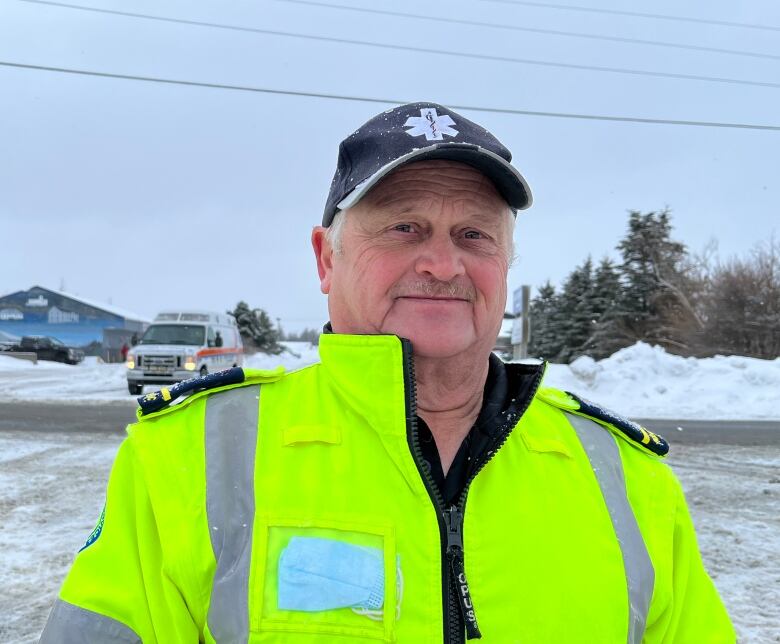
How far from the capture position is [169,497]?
1.25 m

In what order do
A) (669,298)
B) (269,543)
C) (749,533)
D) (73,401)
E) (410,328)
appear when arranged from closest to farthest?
(269,543) → (410,328) → (749,533) → (73,401) → (669,298)

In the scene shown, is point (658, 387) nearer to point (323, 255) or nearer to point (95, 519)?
point (95, 519)

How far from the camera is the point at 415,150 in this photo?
147 centimetres

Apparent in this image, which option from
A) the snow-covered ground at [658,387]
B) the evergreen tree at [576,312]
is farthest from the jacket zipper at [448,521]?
the evergreen tree at [576,312]

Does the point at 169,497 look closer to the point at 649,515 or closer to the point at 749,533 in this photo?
the point at 649,515

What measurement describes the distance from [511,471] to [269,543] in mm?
593

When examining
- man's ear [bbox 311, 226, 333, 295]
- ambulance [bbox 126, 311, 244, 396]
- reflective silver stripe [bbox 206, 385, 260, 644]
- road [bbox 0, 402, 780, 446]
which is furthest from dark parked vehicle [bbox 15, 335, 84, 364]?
reflective silver stripe [bbox 206, 385, 260, 644]

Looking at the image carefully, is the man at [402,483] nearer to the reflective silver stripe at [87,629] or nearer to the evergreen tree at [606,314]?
the reflective silver stripe at [87,629]

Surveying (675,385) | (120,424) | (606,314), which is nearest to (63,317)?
(606,314)

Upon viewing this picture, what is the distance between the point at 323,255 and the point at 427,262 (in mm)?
401

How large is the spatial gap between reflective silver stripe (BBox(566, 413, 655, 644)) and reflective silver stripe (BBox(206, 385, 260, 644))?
0.86m

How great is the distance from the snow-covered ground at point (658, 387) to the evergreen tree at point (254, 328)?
79.2 feet

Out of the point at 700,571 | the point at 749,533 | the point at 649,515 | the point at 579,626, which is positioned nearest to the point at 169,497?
the point at 579,626

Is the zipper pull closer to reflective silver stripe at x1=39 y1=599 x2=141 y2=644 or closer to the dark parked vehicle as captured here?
reflective silver stripe at x1=39 y1=599 x2=141 y2=644
